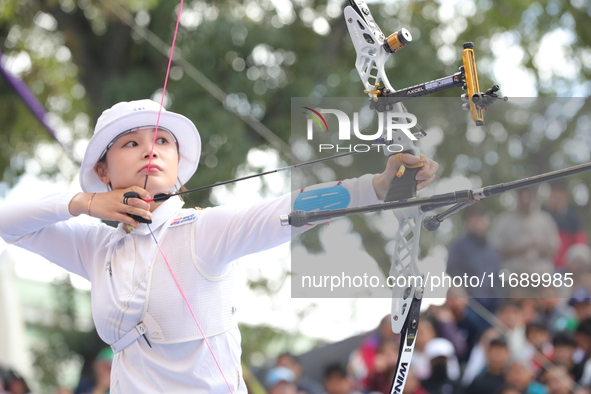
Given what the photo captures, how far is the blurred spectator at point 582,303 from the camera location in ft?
13.0

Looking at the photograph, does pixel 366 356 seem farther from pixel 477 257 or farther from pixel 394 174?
pixel 394 174

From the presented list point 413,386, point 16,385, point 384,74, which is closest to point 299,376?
point 413,386

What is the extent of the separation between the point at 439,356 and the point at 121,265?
7.95ft

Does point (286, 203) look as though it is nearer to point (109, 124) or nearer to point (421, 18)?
point (109, 124)

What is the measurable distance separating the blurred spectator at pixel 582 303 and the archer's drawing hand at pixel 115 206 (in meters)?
2.83

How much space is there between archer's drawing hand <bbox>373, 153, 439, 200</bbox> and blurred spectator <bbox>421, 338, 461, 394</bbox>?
93.0 inches

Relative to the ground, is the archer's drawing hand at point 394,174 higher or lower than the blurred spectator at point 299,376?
lower

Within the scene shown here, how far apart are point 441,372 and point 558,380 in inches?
22.1

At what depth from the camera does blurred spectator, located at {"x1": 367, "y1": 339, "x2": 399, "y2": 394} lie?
4031mm

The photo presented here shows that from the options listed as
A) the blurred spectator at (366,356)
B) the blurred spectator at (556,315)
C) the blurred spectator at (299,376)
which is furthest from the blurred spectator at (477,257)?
the blurred spectator at (299,376)

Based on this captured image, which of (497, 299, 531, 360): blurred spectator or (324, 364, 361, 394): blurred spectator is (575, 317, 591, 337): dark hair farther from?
(324, 364, 361, 394): blurred spectator

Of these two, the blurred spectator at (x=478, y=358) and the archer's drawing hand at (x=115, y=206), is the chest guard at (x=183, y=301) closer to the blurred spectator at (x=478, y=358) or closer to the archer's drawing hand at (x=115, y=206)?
the archer's drawing hand at (x=115, y=206)

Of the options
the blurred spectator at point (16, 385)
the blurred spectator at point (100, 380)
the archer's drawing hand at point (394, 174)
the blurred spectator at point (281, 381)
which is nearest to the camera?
the archer's drawing hand at point (394, 174)

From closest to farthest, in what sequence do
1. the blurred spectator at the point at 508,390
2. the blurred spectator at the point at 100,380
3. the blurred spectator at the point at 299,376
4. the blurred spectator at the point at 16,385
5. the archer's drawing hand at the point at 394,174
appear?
the archer's drawing hand at the point at 394,174 → the blurred spectator at the point at 508,390 → the blurred spectator at the point at 299,376 → the blurred spectator at the point at 100,380 → the blurred spectator at the point at 16,385
